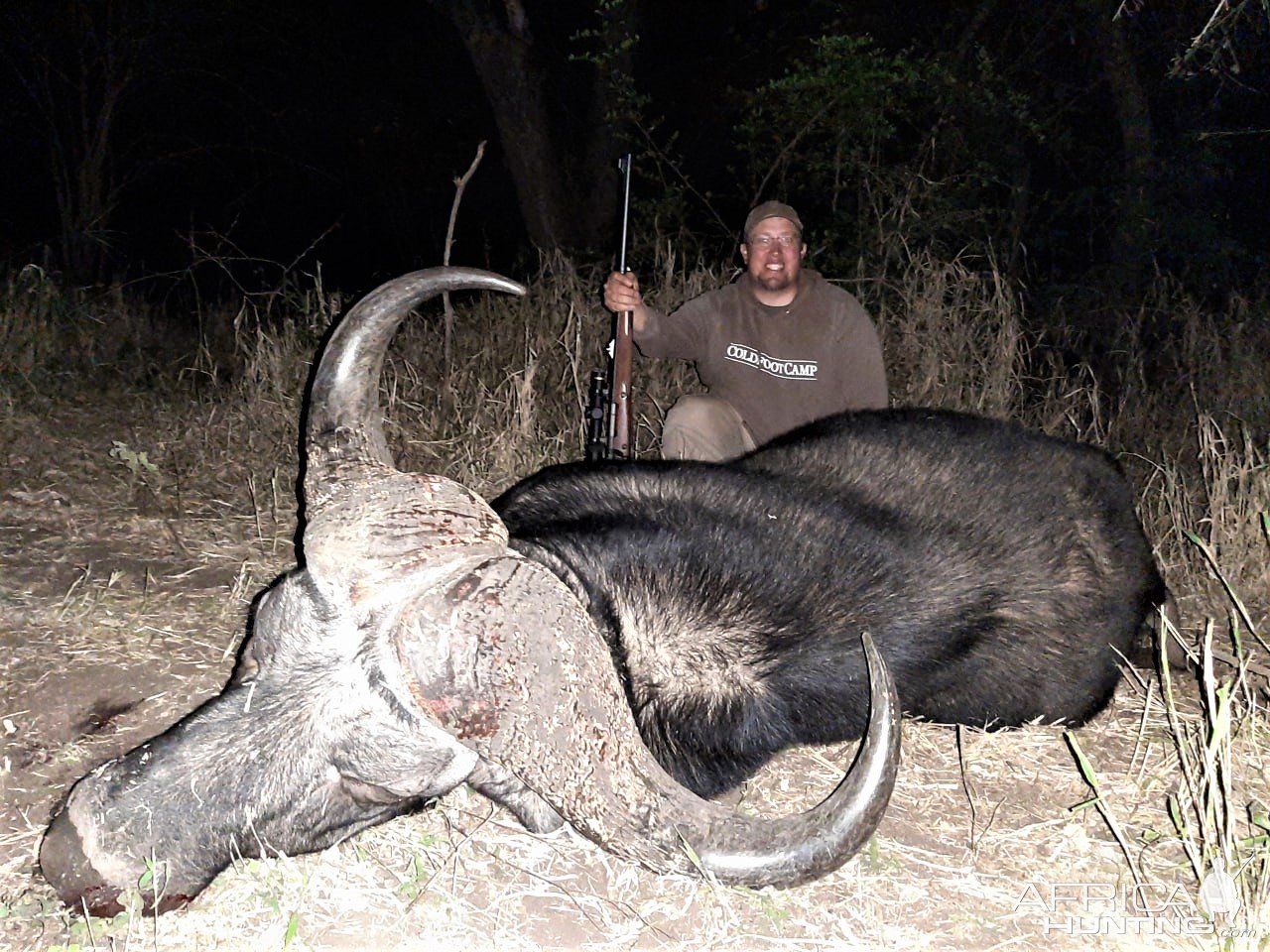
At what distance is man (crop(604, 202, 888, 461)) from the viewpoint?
509 cm

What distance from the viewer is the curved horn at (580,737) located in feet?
A: 7.20

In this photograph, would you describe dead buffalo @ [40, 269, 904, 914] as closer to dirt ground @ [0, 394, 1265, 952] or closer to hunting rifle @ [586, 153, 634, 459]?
dirt ground @ [0, 394, 1265, 952]

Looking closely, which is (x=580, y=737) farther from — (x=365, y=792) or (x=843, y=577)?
(x=843, y=577)

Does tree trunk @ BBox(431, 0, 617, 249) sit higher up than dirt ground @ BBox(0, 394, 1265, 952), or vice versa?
tree trunk @ BBox(431, 0, 617, 249)

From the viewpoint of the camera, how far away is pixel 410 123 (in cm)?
1911

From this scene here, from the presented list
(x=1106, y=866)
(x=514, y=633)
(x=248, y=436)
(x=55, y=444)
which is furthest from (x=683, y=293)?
(x=514, y=633)

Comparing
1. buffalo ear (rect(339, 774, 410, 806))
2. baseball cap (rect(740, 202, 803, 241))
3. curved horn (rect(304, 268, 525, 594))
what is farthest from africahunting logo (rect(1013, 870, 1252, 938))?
baseball cap (rect(740, 202, 803, 241))

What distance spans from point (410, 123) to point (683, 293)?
13423 millimetres

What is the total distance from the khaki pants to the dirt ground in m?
1.73

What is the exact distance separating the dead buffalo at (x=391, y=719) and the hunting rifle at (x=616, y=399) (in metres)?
2.44

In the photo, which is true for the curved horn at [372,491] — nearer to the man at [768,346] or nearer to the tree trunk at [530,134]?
the man at [768,346]

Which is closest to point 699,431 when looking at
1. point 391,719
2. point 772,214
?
point 772,214

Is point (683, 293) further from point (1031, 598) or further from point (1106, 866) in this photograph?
point (1106, 866)

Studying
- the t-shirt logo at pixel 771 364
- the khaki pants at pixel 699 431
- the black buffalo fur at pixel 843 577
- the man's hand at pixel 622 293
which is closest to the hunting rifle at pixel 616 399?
the man's hand at pixel 622 293
